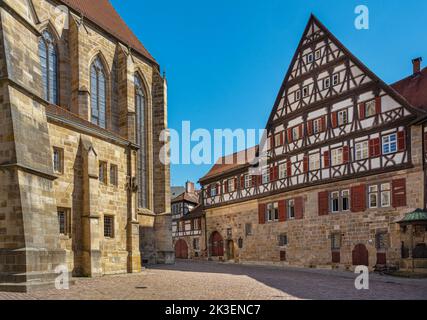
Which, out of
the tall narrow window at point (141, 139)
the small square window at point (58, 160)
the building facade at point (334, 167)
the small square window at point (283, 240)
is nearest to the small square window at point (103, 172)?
the small square window at point (58, 160)

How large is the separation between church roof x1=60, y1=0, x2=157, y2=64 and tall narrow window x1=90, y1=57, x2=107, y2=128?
231cm

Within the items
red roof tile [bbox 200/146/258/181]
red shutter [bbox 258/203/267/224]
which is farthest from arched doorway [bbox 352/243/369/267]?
red roof tile [bbox 200/146/258/181]

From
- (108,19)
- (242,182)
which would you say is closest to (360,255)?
(242,182)

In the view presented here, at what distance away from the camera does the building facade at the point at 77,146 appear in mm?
12227

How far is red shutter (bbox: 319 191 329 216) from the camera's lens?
25.9 m

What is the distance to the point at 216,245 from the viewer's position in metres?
37.8

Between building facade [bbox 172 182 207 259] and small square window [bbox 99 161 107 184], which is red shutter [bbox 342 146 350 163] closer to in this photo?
small square window [bbox 99 161 107 184]

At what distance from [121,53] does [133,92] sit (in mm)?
2402

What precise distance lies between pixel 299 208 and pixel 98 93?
533 inches

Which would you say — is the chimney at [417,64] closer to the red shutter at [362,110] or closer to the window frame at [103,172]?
the red shutter at [362,110]

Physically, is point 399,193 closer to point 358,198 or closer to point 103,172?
point 358,198

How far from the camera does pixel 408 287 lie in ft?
52.2

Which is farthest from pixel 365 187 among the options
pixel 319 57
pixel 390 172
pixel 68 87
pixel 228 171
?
pixel 68 87
